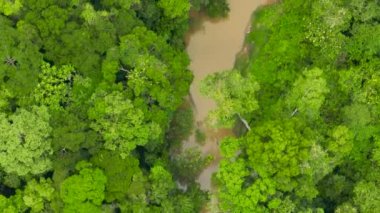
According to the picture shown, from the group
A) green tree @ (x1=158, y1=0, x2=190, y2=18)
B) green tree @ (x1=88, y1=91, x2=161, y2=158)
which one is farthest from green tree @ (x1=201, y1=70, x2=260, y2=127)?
green tree @ (x1=158, y1=0, x2=190, y2=18)

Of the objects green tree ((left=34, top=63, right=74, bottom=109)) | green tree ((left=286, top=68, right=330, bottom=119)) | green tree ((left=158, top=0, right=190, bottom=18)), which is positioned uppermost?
green tree ((left=158, top=0, right=190, bottom=18))

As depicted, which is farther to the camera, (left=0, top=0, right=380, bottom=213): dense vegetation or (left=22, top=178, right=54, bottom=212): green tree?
(left=22, top=178, right=54, bottom=212): green tree

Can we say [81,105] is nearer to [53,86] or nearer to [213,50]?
[53,86]

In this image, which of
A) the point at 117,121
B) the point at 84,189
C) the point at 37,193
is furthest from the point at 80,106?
the point at 37,193

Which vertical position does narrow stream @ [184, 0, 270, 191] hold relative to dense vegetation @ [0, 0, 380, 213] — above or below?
above

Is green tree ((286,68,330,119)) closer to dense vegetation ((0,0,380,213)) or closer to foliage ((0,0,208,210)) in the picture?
dense vegetation ((0,0,380,213))

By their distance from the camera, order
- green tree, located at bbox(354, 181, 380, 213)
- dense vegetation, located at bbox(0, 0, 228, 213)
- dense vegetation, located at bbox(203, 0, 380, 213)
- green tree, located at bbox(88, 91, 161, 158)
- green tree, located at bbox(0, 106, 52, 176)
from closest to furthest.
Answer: green tree, located at bbox(0, 106, 52, 176)
dense vegetation, located at bbox(0, 0, 228, 213)
green tree, located at bbox(88, 91, 161, 158)
dense vegetation, located at bbox(203, 0, 380, 213)
green tree, located at bbox(354, 181, 380, 213)

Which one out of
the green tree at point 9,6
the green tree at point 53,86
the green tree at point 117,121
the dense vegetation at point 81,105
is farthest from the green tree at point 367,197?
the green tree at point 9,6
